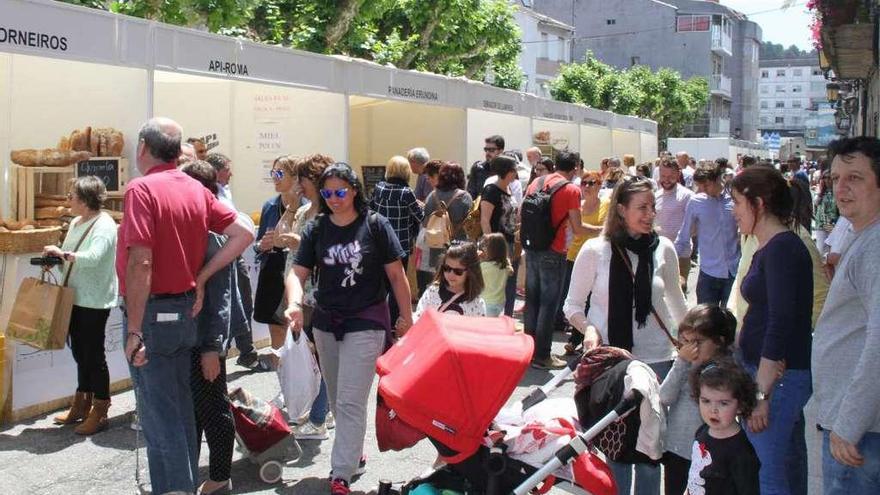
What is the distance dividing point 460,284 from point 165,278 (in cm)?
201

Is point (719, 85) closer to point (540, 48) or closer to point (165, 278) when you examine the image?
point (540, 48)

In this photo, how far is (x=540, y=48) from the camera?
191 ft

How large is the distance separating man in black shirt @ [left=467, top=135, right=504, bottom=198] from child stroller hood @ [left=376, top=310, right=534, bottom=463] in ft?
25.4

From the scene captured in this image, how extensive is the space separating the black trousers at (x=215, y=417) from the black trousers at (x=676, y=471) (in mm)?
2264

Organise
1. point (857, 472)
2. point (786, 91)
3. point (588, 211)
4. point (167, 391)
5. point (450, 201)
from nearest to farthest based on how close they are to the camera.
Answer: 1. point (857, 472)
2. point (167, 391)
3. point (450, 201)
4. point (588, 211)
5. point (786, 91)

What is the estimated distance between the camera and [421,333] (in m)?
3.95

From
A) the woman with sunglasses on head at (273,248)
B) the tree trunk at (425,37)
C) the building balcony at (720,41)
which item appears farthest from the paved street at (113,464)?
the building balcony at (720,41)

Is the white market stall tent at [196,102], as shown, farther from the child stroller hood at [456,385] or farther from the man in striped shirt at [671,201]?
the child stroller hood at [456,385]

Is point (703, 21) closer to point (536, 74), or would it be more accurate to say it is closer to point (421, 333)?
point (536, 74)

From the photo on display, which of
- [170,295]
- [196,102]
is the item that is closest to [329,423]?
[170,295]

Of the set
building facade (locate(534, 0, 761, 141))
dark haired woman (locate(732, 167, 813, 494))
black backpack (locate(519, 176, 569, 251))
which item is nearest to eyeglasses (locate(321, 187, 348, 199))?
dark haired woman (locate(732, 167, 813, 494))

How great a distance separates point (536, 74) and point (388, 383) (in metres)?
55.5

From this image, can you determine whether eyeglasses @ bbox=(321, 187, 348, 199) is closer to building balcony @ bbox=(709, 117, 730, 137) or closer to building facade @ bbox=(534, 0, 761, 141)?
building facade @ bbox=(534, 0, 761, 141)

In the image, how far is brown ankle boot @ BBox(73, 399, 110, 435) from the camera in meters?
6.44
